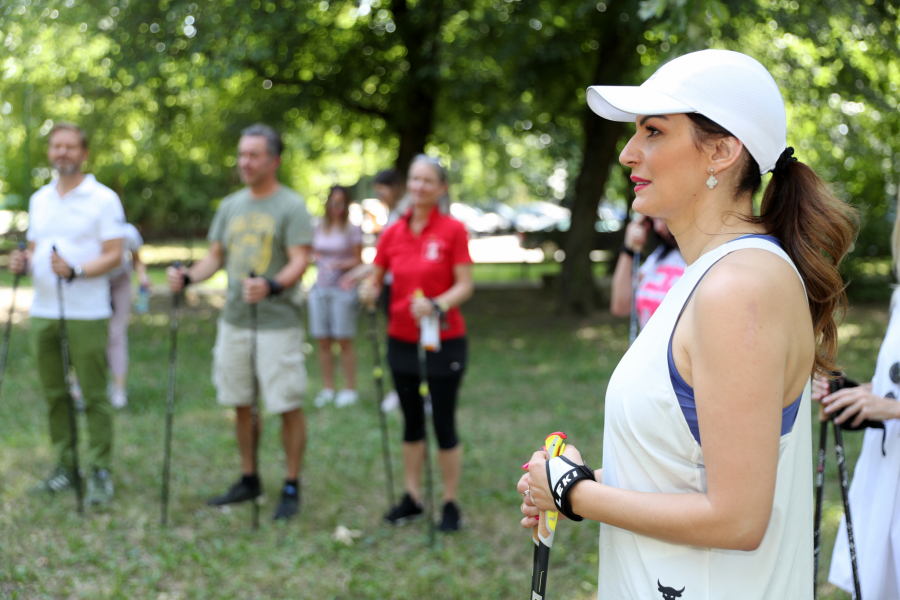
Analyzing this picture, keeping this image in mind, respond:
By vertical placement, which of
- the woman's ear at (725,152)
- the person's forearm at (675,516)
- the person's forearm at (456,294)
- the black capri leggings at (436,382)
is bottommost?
the black capri leggings at (436,382)

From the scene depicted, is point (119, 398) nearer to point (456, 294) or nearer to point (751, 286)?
point (456, 294)

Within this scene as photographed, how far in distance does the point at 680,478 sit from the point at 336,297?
6084 millimetres

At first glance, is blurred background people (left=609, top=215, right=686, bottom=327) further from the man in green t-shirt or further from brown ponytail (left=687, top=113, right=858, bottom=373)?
the man in green t-shirt

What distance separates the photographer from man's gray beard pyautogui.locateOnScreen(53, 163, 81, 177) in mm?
4473

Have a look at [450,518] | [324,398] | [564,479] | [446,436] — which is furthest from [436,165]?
[324,398]

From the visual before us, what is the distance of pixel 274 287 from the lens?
422 centimetres

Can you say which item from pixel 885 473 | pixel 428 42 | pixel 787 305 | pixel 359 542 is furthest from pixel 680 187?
pixel 428 42

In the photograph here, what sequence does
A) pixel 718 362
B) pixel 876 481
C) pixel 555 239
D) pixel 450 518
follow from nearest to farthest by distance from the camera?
pixel 718 362
pixel 876 481
pixel 450 518
pixel 555 239

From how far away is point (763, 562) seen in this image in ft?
4.37

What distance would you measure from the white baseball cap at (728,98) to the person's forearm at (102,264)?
394 centimetres

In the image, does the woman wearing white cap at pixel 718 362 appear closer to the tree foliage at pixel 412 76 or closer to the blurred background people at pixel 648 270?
the blurred background people at pixel 648 270

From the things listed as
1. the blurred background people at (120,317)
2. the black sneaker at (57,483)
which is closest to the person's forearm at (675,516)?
the black sneaker at (57,483)

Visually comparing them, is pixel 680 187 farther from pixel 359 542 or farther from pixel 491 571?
pixel 359 542

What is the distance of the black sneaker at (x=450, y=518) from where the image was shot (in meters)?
4.36
